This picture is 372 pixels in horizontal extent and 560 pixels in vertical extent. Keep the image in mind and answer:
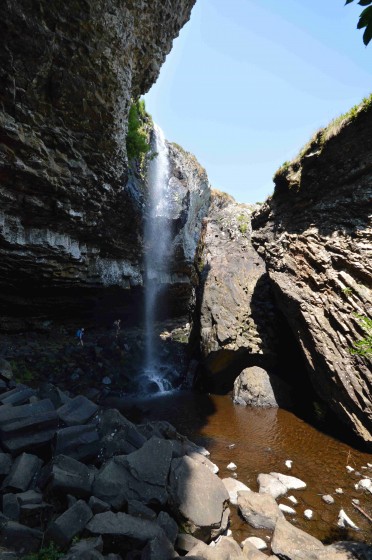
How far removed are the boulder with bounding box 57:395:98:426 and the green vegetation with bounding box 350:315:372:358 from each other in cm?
792

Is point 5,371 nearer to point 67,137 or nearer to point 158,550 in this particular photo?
point 67,137

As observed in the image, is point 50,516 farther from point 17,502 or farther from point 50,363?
point 50,363

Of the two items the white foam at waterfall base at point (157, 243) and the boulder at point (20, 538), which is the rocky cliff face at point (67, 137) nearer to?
the white foam at waterfall base at point (157, 243)

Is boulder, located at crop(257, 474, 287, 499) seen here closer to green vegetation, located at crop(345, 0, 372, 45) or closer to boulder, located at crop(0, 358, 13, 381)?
green vegetation, located at crop(345, 0, 372, 45)

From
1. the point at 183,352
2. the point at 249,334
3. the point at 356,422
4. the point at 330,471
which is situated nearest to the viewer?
the point at 330,471

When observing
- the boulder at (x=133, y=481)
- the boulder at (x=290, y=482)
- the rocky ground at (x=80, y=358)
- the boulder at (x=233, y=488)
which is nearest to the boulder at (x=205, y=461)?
the boulder at (x=233, y=488)

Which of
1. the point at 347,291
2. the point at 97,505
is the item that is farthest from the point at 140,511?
the point at 347,291

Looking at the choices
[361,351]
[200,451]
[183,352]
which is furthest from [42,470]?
[183,352]

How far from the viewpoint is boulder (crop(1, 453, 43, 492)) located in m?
5.42

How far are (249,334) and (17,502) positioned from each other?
12.1 m

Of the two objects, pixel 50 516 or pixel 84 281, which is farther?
pixel 84 281

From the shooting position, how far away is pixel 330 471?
8.11 metres

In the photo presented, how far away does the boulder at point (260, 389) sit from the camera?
45.1ft

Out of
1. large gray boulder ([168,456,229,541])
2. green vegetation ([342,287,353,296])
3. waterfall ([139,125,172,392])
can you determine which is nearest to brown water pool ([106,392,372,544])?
large gray boulder ([168,456,229,541])
